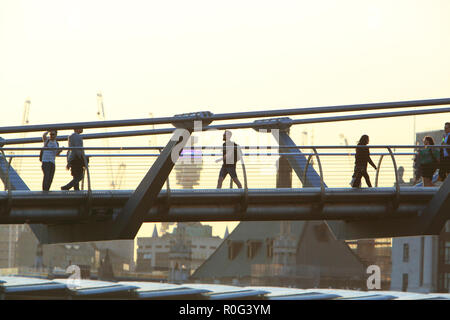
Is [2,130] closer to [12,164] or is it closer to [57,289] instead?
[12,164]

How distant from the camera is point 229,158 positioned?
2106cm

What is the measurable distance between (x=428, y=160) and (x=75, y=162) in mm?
8183

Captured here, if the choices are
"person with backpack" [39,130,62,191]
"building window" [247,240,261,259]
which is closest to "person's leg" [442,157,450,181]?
"person with backpack" [39,130,62,191]

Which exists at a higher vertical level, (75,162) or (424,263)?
(75,162)

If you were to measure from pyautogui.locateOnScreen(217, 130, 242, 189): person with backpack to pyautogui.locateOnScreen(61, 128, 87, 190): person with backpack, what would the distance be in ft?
10.4

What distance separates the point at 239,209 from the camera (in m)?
21.8

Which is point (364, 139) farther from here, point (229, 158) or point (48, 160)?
point (48, 160)

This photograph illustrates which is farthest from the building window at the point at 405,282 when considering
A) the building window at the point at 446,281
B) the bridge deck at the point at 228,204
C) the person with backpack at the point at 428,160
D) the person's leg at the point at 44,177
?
the person's leg at the point at 44,177

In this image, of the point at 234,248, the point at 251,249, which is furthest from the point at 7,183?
the point at 251,249

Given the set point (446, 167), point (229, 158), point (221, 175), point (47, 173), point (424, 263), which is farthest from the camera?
point (424, 263)

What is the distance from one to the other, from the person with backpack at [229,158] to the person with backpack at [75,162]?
10.4 ft

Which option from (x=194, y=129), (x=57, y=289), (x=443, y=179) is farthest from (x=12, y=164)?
(x=57, y=289)

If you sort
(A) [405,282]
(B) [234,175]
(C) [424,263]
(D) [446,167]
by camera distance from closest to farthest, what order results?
1. (B) [234,175]
2. (D) [446,167]
3. (C) [424,263]
4. (A) [405,282]

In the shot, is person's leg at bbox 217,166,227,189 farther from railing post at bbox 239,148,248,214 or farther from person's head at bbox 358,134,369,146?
person's head at bbox 358,134,369,146
